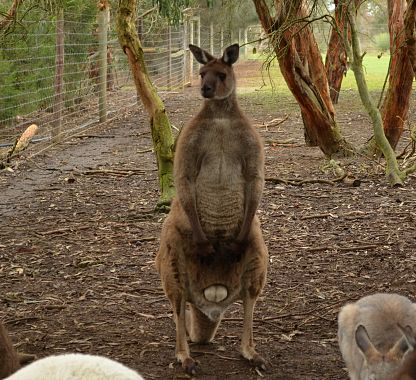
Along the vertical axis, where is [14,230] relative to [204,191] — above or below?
below

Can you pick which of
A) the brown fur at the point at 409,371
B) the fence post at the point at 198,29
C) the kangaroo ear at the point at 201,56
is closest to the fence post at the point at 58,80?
the kangaroo ear at the point at 201,56

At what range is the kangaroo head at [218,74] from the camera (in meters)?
5.00

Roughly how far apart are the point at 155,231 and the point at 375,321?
379cm

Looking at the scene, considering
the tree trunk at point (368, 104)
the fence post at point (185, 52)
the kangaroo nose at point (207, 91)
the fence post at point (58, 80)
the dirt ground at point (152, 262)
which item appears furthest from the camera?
the fence post at point (185, 52)

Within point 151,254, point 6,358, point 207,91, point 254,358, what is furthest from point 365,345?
point 151,254

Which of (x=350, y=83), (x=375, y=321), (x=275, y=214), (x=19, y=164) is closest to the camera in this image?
(x=375, y=321)

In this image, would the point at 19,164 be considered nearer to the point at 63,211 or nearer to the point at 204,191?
the point at 63,211

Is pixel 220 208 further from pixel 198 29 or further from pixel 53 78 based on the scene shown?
pixel 198 29

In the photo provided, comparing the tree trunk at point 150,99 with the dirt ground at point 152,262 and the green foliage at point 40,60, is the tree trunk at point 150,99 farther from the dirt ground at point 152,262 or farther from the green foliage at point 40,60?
the green foliage at point 40,60

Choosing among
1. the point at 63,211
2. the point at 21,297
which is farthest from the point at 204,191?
the point at 63,211

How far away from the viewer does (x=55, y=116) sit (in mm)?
13914

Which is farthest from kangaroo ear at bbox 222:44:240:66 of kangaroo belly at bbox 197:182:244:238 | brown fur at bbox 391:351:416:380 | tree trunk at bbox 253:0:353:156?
tree trunk at bbox 253:0:353:156

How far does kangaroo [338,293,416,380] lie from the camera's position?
3875mm

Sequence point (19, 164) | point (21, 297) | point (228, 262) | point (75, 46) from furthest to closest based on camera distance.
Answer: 1. point (75, 46)
2. point (19, 164)
3. point (21, 297)
4. point (228, 262)
